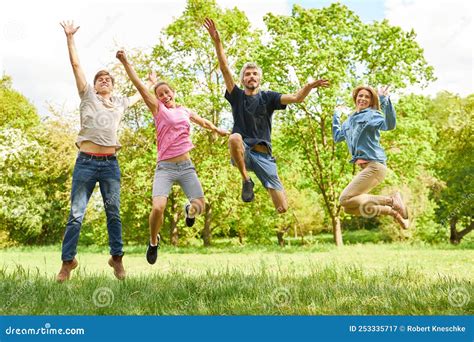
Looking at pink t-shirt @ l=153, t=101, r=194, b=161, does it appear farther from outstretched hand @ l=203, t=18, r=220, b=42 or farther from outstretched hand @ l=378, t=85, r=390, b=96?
outstretched hand @ l=378, t=85, r=390, b=96

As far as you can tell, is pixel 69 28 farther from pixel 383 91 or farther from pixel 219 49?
pixel 383 91

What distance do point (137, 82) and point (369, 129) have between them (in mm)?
2997

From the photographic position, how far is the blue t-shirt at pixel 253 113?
6348 mm

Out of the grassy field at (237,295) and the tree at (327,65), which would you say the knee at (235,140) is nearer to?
the grassy field at (237,295)

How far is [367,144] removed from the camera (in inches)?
260

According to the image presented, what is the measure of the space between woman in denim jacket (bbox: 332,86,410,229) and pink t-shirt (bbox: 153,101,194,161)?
2198 mm

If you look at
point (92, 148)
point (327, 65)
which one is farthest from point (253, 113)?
point (327, 65)

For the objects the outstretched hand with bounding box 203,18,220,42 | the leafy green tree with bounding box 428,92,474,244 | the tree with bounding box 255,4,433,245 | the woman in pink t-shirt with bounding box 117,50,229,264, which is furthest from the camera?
the leafy green tree with bounding box 428,92,474,244

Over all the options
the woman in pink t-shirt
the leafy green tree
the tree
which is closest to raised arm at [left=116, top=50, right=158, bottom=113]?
the woman in pink t-shirt

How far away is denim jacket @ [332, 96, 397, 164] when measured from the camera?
646 centimetres

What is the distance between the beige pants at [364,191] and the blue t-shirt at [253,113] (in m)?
1.25

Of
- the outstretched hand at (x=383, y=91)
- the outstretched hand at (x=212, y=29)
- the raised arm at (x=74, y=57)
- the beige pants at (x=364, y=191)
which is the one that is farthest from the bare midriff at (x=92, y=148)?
the outstretched hand at (x=383, y=91)

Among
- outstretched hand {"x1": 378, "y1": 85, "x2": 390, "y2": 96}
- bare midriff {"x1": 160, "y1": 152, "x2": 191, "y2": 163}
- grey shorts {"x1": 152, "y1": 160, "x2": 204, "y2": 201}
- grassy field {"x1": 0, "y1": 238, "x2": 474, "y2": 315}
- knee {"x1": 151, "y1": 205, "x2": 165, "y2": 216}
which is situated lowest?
grassy field {"x1": 0, "y1": 238, "x2": 474, "y2": 315}

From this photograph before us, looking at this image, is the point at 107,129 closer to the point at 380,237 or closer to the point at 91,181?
the point at 91,181
